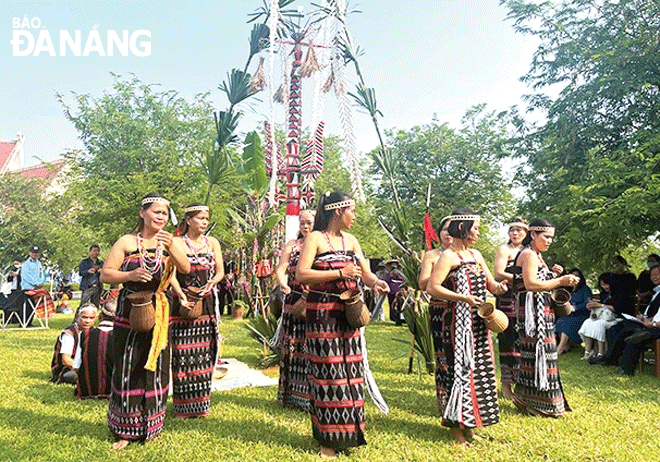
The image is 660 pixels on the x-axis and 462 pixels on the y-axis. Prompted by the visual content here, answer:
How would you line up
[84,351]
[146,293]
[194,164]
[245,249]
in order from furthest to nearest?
[194,164], [245,249], [84,351], [146,293]

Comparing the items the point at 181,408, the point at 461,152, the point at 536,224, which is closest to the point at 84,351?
the point at 181,408

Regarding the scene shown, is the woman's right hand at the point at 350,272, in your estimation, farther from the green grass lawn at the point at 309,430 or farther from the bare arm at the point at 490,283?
the green grass lawn at the point at 309,430

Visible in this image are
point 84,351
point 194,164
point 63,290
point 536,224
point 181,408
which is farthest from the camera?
point 63,290

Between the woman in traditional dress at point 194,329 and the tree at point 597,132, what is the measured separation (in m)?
6.20

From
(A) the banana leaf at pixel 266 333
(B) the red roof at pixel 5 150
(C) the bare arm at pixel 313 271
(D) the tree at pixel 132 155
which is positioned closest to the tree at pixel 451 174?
(D) the tree at pixel 132 155

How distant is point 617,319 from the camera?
7523 mm

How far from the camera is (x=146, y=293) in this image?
363 centimetres

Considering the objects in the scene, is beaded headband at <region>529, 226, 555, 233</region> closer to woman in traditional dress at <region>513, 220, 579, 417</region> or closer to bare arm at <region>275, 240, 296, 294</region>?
woman in traditional dress at <region>513, 220, 579, 417</region>

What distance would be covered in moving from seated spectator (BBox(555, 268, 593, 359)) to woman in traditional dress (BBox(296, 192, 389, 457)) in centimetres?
640

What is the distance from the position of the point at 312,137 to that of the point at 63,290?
13263mm

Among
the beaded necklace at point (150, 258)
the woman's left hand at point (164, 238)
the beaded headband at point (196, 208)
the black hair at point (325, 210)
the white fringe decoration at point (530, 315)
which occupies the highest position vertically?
the beaded headband at point (196, 208)

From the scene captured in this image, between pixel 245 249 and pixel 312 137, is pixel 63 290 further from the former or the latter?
pixel 312 137

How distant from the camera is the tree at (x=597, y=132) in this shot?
7.93 meters

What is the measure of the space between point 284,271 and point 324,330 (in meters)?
1.05
